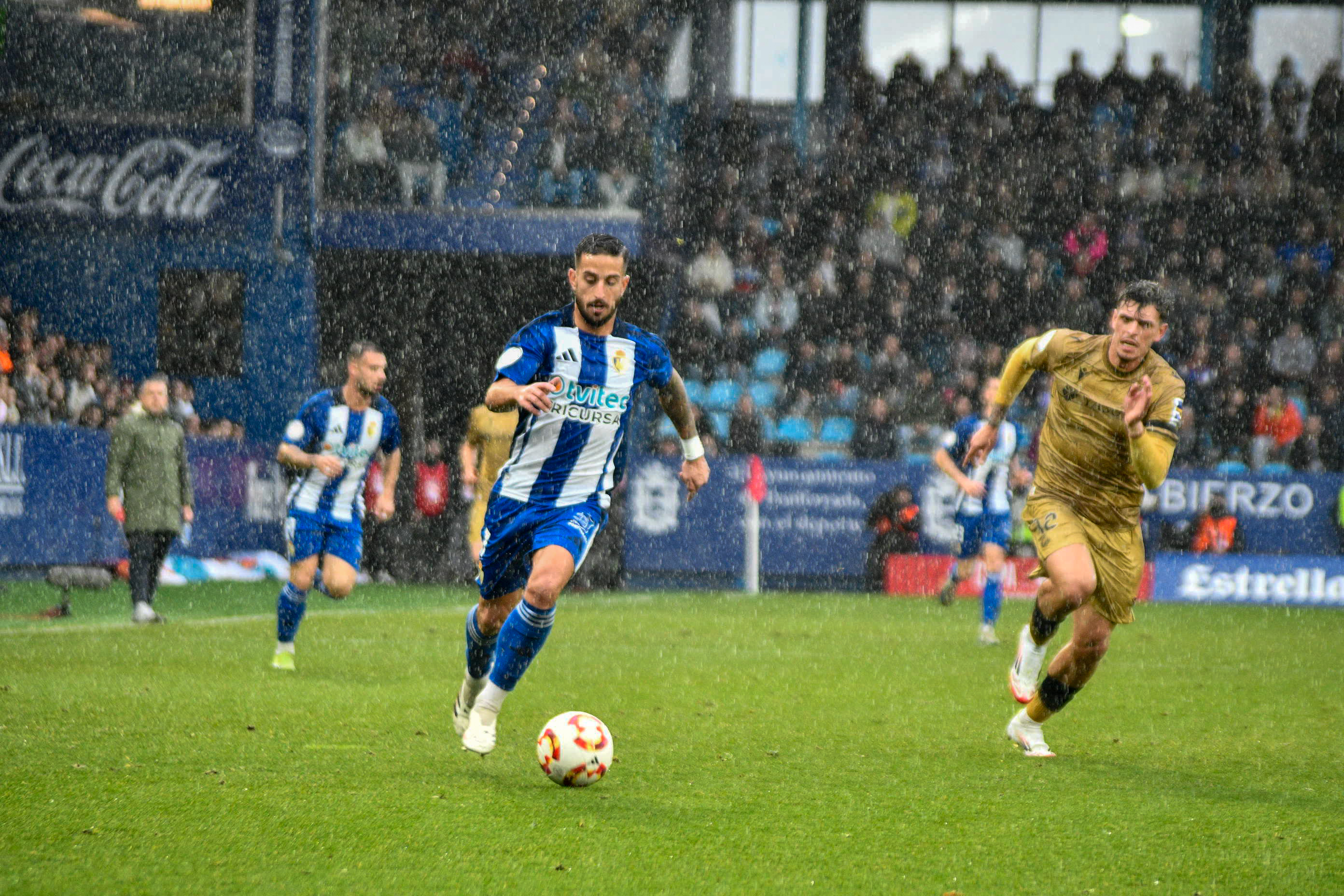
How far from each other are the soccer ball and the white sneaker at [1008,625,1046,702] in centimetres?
258

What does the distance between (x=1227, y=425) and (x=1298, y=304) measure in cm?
255

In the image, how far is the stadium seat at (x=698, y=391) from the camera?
21578 millimetres

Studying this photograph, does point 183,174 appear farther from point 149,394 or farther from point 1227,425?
point 1227,425

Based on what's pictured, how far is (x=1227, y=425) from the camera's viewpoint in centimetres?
2081

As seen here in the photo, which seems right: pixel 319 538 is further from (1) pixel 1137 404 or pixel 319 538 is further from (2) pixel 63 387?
(2) pixel 63 387

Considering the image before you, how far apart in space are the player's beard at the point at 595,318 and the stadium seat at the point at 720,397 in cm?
1499

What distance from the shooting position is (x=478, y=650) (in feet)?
22.8

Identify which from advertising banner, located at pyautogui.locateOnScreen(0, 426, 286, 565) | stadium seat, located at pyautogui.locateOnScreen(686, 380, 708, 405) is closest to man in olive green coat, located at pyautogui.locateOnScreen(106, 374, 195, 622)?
advertising banner, located at pyautogui.locateOnScreen(0, 426, 286, 565)

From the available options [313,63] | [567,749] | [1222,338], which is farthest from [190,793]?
A: [1222,338]

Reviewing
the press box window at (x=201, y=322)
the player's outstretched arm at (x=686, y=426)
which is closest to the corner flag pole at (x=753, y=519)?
the press box window at (x=201, y=322)

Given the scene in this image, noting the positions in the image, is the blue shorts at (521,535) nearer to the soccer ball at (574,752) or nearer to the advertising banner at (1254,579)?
the soccer ball at (574,752)

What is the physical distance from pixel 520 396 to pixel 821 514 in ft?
47.4

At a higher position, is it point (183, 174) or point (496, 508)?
point (183, 174)

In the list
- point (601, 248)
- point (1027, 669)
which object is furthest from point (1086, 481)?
point (601, 248)
